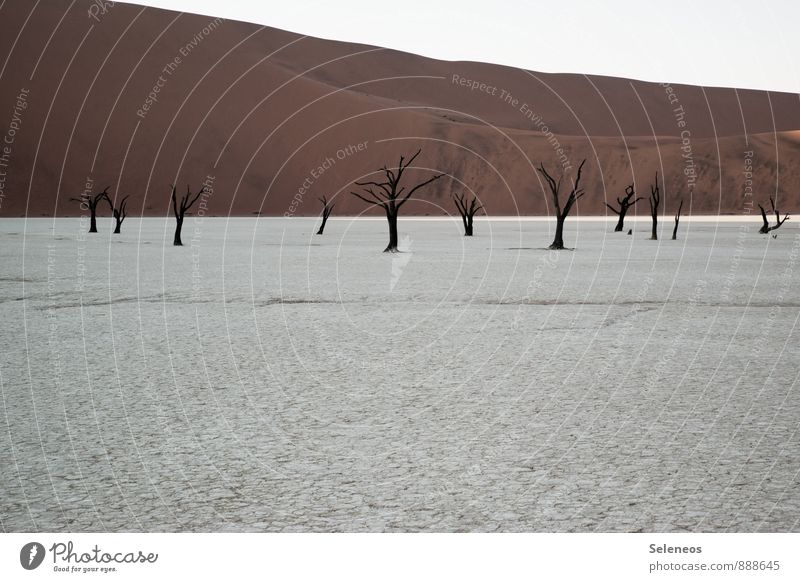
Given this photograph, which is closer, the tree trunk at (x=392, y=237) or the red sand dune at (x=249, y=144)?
the tree trunk at (x=392, y=237)

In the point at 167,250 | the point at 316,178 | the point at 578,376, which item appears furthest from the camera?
the point at 316,178

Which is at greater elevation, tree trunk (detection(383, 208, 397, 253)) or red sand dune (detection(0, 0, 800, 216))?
red sand dune (detection(0, 0, 800, 216))

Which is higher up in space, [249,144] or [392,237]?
[249,144]

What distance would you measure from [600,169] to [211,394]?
129451mm

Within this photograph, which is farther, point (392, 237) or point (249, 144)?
point (249, 144)

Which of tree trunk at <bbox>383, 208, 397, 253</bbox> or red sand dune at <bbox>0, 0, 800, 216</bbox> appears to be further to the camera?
red sand dune at <bbox>0, 0, 800, 216</bbox>

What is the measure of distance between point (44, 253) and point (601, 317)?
80.0ft

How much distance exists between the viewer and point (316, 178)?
129 m

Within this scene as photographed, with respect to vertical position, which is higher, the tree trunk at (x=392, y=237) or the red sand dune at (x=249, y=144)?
the red sand dune at (x=249, y=144)

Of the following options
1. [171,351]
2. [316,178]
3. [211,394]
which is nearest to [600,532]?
[211,394]

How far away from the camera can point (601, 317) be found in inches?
578

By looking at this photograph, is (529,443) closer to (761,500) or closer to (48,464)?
(761,500)

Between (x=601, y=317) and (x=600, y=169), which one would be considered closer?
(x=601, y=317)

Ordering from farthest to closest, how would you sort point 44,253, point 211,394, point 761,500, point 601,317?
point 44,253 < point 601,317 < point 211,394 < point 761,500
